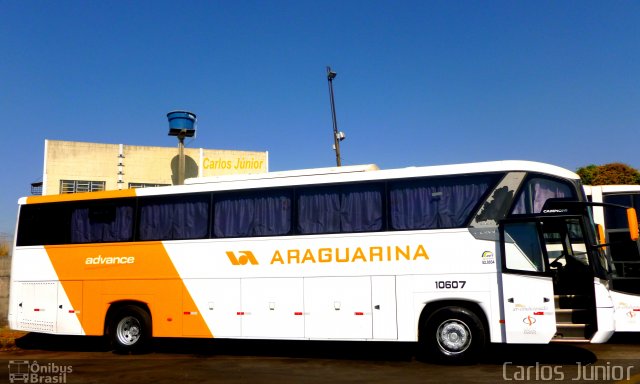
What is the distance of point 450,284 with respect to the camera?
938cm

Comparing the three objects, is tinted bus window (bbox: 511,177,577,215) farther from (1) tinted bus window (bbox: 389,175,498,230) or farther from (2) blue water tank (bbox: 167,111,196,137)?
(2) blue water tank (bbox: 167,111,196,137)

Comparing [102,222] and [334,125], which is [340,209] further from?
[334,125]

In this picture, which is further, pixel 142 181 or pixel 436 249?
pixel 142 181

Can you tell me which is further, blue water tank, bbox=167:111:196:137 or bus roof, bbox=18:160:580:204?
blue water tank, bbox=167:111:196:137

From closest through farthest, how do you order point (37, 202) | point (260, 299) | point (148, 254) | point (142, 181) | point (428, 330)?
point (428, 330) → point (260, 299) → point (148, 254) → point (37, 202) → point (142, 181)

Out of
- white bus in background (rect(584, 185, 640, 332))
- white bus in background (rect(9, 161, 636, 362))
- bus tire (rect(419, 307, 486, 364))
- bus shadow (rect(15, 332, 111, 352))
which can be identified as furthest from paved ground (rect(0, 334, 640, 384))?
white bus in background (rect(584, 185, 640, 332))

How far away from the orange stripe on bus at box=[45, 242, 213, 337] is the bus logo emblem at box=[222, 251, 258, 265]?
1.33m

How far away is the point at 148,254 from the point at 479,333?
7.24 m

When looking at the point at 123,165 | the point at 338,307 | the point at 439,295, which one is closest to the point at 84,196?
the point at 338,307

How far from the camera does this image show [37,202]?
12547mm

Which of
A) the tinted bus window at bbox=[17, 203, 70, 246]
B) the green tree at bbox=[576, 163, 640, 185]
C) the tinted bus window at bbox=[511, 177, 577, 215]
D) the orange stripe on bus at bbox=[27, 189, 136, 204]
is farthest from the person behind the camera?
the green tree at bbox=[576, 163, 640, 185]

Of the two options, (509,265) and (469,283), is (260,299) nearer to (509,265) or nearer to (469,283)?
(469,283)

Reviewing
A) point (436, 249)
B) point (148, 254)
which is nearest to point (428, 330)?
point (436, 249)

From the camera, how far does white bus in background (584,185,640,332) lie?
10.3 meters
